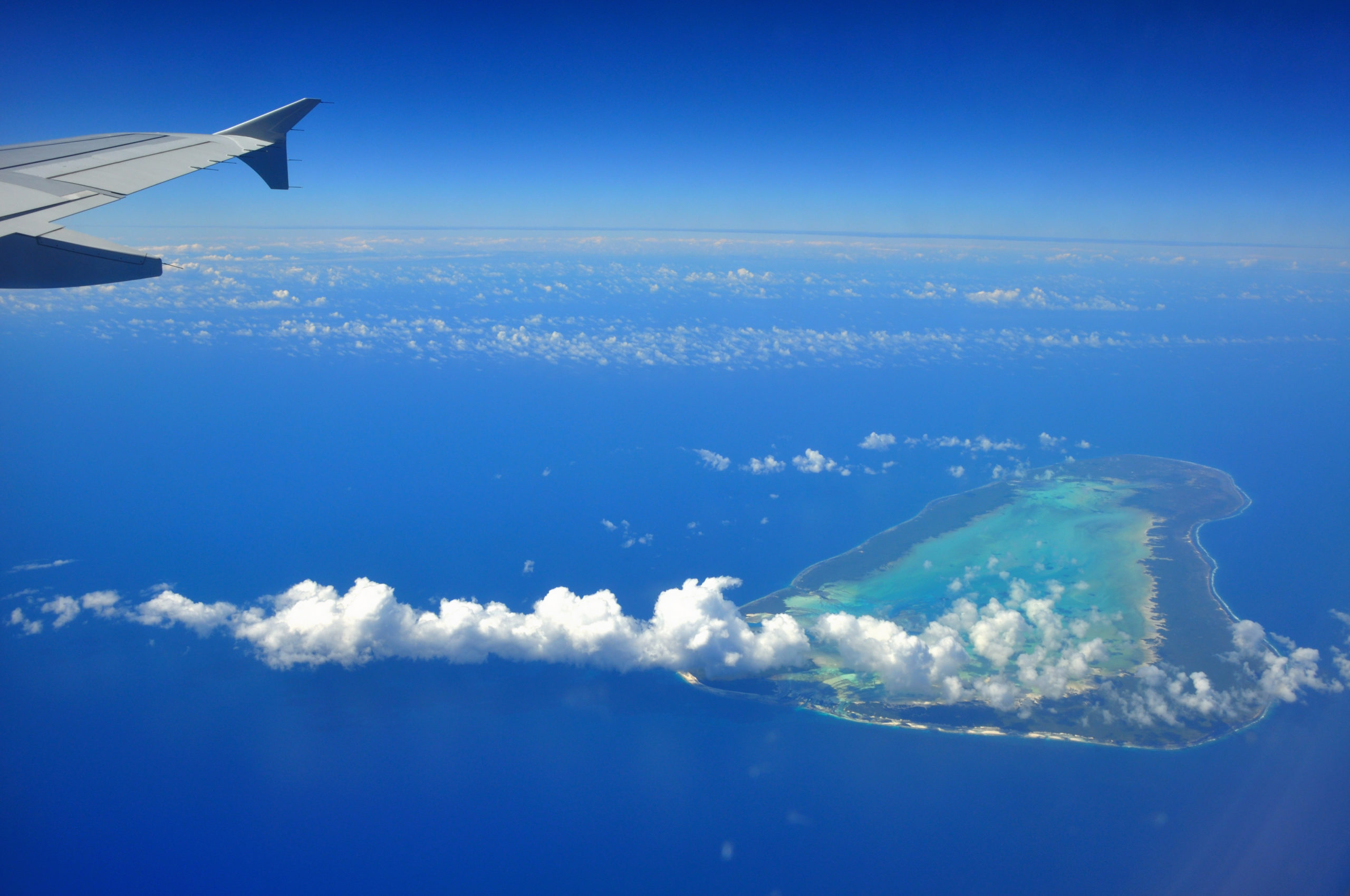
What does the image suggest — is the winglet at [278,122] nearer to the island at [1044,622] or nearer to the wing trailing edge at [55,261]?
the wing trailing edge at [55,261]

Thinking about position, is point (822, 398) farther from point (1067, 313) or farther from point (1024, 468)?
point (1067, 313)

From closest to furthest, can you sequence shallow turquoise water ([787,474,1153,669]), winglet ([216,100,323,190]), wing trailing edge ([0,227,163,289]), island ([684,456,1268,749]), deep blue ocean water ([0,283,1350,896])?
1. wing trailing edge ([0,227,163,289])
2. winglet ([216,100,323,190])
3. deep blue ocean water ([0,283,1350,896])
4. island ([684,456,1268,749])
5. shallow turquoise water ([787,474,1153,669])

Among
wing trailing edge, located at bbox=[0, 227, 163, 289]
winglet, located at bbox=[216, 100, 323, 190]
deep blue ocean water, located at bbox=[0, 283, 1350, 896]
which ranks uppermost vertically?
winglet, located at bbox=[216, 100, 323, 190]

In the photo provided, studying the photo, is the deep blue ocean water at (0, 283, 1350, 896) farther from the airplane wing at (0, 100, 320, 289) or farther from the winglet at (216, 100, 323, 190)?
the winglet at (216, 100, 323, 190)

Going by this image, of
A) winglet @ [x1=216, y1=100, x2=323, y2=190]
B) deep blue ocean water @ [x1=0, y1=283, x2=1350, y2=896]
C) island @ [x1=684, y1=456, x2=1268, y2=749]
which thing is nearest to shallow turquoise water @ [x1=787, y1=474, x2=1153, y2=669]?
island @ [x1=684, y1=456, x2=1268, y2=749]

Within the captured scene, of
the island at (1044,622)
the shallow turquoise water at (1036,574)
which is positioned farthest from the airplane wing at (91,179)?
the shallow turquoise water at (1036,574)

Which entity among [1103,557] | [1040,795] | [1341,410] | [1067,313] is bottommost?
[1040,795]

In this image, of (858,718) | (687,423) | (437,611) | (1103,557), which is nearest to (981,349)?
(687,423)
